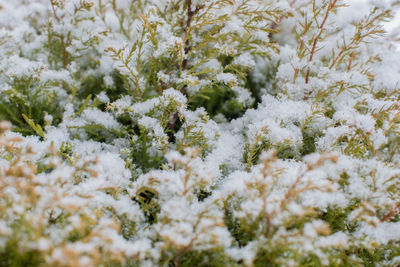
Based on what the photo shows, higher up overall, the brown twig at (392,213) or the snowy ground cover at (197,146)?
the snowy ground cover at (197,146)

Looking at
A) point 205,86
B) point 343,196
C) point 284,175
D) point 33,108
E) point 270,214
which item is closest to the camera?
point 270,214

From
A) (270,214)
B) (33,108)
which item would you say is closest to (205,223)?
(270,214)

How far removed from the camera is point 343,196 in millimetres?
996

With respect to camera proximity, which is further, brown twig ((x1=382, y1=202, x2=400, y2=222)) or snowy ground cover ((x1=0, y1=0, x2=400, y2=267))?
brown twig ((x1=382, y1=202, x2=400, y2=222))

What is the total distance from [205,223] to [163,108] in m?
0.65

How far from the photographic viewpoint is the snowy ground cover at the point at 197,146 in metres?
0.85

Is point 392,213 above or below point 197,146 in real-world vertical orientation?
below

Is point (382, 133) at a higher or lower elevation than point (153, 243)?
higher

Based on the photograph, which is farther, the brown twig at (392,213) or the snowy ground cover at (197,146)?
the brown twig at (392,213)

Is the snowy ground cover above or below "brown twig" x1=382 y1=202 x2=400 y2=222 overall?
above

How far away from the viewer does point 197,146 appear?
133cm

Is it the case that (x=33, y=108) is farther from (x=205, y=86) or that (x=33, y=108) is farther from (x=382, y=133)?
(x=382, y=133)

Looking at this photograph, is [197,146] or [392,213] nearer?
[392,213]

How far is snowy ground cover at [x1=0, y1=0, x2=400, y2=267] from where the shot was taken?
85 cm
